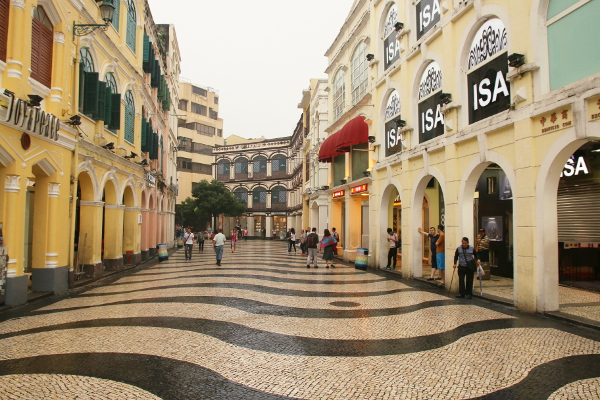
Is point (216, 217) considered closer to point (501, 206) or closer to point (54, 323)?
point (501, 206)

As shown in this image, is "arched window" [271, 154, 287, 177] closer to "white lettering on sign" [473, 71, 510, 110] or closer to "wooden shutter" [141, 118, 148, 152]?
"wooden shutter" [141, 118, 148, 152]

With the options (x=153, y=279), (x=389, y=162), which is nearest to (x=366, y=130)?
(x=389, y=162)

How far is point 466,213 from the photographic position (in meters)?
11.2

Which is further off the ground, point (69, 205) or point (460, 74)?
point (460, 74)

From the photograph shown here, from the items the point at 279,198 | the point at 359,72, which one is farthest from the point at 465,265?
the point at 279,198

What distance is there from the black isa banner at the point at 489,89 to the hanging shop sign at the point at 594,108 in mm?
2267

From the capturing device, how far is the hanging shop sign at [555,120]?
7711 mm

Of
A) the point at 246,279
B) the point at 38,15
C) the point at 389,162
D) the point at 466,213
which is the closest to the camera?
the point at 38,15

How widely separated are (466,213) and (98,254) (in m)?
12.2

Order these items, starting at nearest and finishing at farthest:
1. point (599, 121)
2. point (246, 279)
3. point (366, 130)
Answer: point (599, 121), point (246, 279), point (366, 130)

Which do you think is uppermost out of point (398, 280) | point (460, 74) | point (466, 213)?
point (460, 74)

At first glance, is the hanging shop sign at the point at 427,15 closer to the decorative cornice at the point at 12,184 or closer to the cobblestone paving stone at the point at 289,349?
the cobblestone paving stone at the point at 289,349

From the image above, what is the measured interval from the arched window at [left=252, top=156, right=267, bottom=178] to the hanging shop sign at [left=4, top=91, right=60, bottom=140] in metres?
48.9

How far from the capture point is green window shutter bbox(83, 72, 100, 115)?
12711 millimetres
